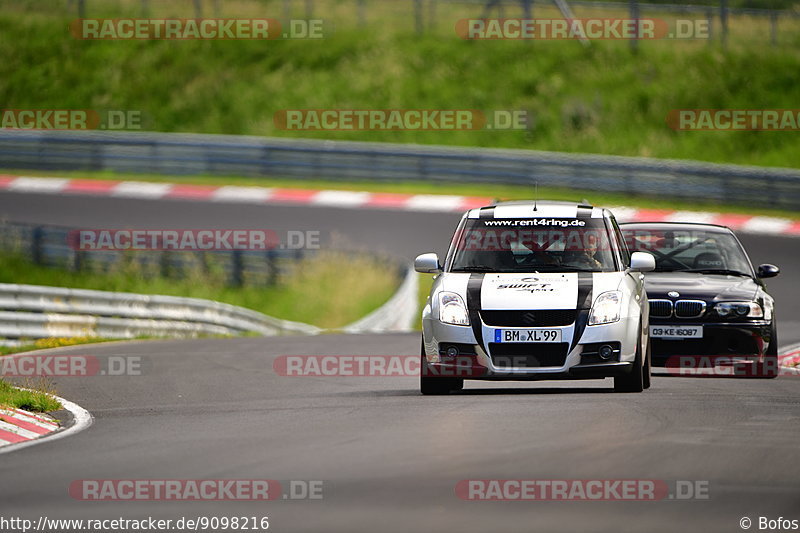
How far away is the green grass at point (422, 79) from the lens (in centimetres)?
4038

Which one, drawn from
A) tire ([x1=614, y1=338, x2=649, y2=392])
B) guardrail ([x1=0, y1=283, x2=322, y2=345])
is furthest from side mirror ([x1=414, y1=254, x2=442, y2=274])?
guardrail ([x1=0, y1=283, x2=322, y2=345])

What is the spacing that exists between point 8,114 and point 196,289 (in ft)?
64.9

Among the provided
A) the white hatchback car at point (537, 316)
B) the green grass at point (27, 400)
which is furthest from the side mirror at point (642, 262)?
the green grass at point (27, 400)

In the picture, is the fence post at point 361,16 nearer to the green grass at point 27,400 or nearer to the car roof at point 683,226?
the car roof at point 683,226

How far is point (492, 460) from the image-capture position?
29.5ft

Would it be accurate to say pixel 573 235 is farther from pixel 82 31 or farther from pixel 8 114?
pixel 82 31

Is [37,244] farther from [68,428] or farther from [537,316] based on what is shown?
[537,316]

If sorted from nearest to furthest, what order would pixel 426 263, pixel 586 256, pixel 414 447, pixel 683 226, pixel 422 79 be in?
1. pixel 414 447
2. pixel 426 263
3. pixel 586 256
4. pixel 683 226
5. pixel 422 79

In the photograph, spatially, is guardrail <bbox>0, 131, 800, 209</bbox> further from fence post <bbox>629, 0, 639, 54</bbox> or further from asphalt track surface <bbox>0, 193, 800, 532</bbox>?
asphalt track surface <bbox>0, 193, 800, 532</bbox>

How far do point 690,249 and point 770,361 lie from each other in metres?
1.72

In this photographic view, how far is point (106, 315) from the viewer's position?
2105 cm

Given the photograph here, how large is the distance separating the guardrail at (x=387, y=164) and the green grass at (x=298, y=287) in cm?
828

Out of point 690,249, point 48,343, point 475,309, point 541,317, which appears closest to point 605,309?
point 541,317

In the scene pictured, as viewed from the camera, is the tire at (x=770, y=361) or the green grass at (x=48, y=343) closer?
the tire at (x=770, y=361)
